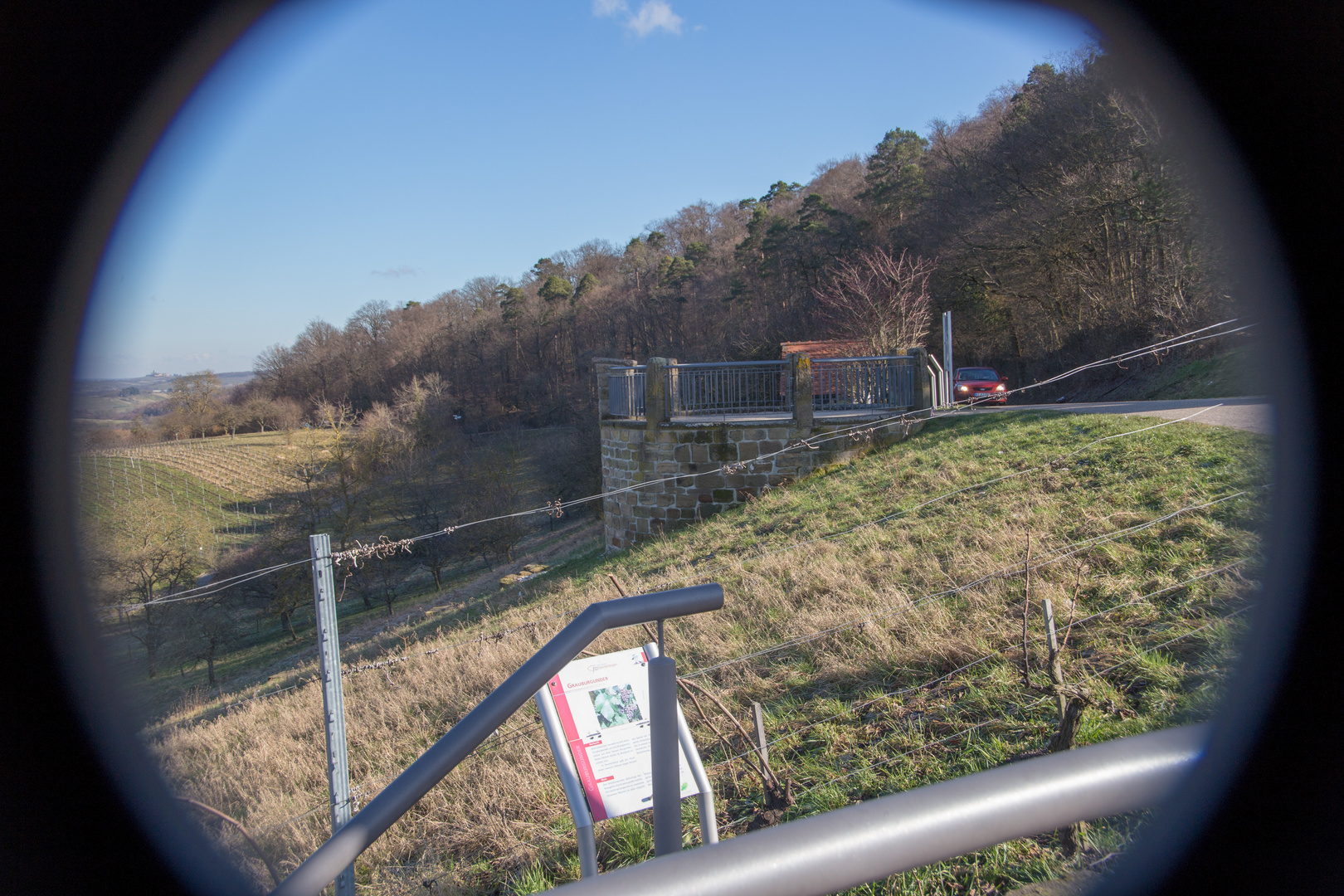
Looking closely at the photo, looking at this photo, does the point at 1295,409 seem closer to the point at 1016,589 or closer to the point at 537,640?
the point at 1016,589

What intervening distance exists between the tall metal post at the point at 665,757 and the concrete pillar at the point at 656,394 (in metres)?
11.7

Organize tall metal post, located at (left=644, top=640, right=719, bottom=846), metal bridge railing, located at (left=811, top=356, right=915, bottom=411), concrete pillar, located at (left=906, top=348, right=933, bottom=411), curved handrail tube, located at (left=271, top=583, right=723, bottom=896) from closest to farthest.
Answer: curved handrail tube, located at (left=271, top=583, right=723, bottom=896)
tall metal post, located at (left=644, top=640, right=719, bottom=846)
concrete pillar, located at (left=906, top=348, right=933, bottom=411)
metal bridge railing, located at (left=811, top=356, right=915, bottom=411)

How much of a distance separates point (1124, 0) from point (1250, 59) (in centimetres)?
255

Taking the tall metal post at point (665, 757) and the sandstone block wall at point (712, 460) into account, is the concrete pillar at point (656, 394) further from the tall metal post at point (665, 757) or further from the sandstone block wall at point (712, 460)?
the tall metal post at point (665, 757)

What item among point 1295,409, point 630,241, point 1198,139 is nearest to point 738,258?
point 630,241

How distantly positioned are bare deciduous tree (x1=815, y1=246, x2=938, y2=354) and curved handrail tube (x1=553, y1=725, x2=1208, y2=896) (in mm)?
21660

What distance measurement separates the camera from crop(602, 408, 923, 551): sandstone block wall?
12.7 metres

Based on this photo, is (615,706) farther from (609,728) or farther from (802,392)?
(802,392)

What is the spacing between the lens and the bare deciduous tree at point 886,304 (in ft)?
77.0

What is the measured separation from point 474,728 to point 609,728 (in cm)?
120

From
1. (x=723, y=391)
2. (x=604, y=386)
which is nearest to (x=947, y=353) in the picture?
(x=723, y=391)

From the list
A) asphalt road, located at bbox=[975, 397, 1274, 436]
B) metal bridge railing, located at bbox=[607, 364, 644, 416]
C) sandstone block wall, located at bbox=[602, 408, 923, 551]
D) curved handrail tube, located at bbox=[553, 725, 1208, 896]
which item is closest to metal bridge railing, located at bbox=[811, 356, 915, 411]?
sandstone block wall, located at bbox=[602, 408, 923, 551]

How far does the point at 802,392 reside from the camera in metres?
12.6

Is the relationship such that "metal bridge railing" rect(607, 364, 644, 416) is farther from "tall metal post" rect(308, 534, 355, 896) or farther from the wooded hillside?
the wooded hillside
